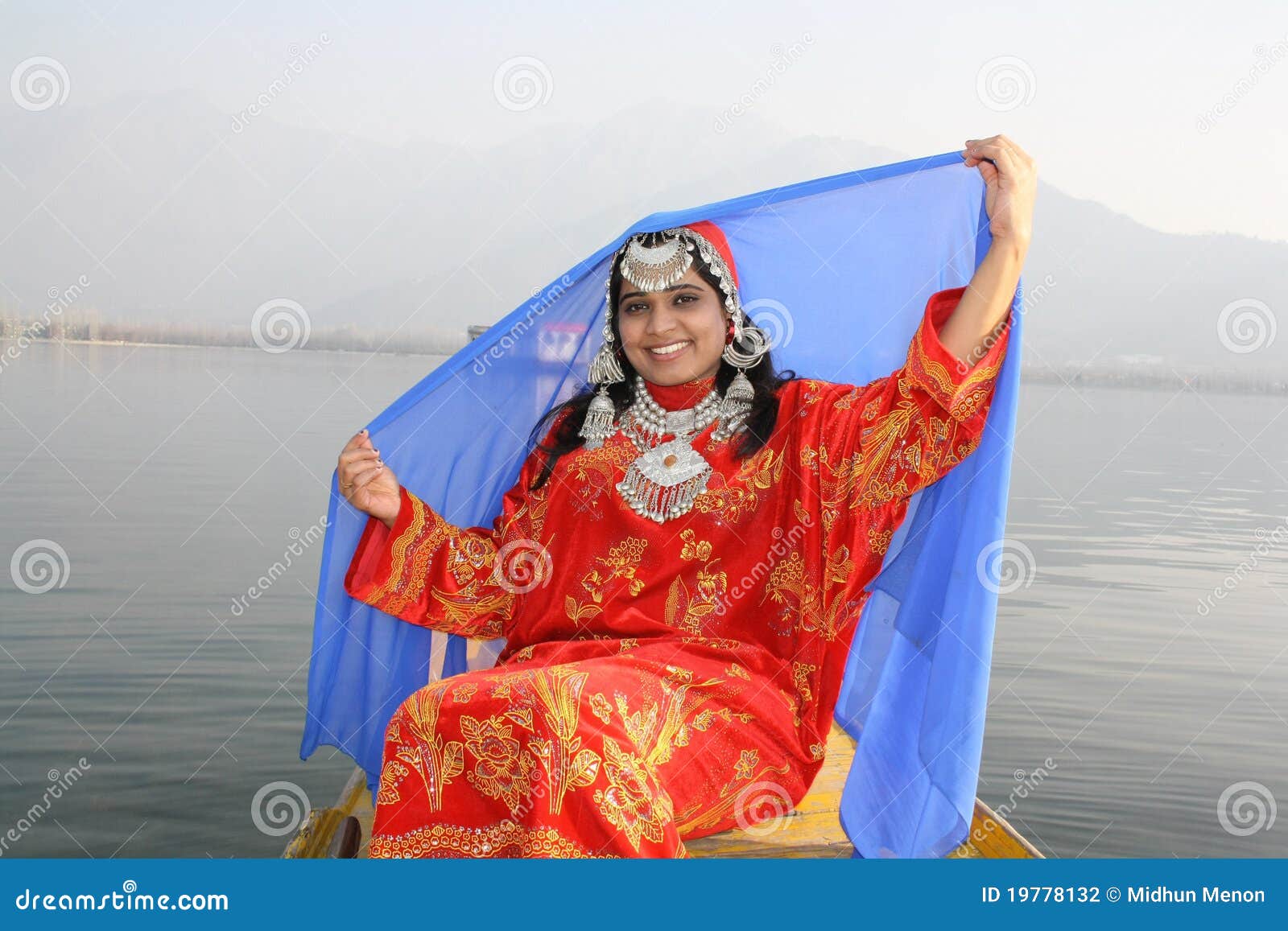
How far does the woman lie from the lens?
203 cm

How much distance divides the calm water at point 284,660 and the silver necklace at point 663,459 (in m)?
2.56

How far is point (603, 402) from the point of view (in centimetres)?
289

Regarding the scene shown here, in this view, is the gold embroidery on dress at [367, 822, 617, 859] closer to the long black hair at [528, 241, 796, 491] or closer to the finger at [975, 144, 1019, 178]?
the long black hair at [528, 241, 796, 491]

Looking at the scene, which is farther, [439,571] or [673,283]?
[439,571]

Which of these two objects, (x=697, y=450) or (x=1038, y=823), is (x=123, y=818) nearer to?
(x=697, y=450)

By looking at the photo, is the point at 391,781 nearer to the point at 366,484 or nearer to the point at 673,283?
the point at 366,484

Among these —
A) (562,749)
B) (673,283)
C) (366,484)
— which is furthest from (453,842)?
(673,283)

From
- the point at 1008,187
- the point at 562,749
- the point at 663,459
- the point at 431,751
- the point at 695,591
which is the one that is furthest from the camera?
the point at 663,459

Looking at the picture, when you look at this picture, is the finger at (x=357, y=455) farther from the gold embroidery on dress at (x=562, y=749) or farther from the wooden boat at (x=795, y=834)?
the gold embroidery on dress at (x=562, y=749)

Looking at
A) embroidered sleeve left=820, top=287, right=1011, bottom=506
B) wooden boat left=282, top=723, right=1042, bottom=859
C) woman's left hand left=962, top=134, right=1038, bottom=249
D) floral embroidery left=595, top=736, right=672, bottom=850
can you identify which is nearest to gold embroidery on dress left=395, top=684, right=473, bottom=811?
floral embroidery left=595, top=736, right=672, bottom=850

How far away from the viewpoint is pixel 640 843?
1945mm

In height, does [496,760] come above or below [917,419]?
below

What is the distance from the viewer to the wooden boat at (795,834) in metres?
2.52

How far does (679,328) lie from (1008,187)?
0.83 meters
